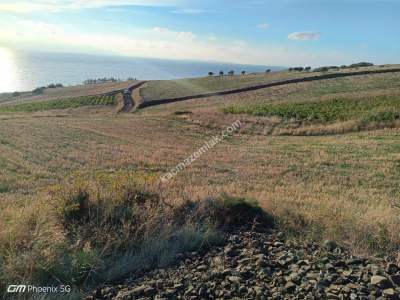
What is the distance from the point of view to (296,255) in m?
4.34

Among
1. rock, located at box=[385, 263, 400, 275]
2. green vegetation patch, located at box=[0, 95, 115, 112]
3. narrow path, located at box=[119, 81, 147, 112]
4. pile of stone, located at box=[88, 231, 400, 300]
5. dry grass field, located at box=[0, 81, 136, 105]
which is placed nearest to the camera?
pile of stone, located at box=[88, 231, 400, 300]

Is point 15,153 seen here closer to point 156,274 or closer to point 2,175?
point 2,175

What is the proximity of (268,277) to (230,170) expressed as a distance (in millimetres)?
11595

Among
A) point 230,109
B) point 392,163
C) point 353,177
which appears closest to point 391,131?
point 392,163

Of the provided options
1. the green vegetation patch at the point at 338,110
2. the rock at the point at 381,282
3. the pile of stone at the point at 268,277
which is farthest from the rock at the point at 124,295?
the green vegetation patch at the point at 338,110

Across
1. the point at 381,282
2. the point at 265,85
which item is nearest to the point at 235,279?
the point at 381,282

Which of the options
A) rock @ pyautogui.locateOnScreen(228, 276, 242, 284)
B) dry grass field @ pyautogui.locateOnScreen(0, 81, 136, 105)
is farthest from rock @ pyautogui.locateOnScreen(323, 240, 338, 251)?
dry grass field @ pyautogui.locateOnScreen(0, 81, 136, 105)

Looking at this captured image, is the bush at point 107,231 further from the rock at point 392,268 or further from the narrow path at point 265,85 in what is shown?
the narrow path at point 265,85

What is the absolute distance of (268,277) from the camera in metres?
3.87

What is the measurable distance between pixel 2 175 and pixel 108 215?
954 centimetres

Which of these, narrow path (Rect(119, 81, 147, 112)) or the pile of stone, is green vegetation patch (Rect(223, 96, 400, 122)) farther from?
the pile of stone

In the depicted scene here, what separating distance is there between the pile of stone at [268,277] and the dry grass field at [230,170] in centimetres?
74

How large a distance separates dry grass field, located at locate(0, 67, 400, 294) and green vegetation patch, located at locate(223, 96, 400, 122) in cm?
46

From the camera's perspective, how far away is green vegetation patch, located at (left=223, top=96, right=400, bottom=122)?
2791cm
